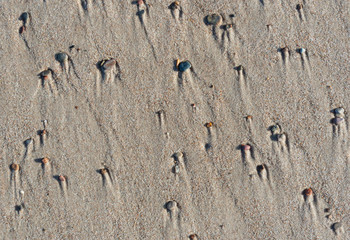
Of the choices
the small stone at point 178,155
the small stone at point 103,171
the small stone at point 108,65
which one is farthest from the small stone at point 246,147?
the small stone at point 108,65

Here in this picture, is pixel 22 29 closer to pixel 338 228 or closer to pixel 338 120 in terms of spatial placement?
pixel 338 120

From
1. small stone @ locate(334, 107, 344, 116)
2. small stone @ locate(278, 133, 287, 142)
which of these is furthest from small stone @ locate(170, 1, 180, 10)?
small stone @ locate(334, 107, 344, 116)

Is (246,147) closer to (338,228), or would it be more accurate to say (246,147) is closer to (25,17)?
(338,228)

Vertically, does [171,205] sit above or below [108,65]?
below

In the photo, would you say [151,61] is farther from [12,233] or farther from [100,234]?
[12,233]

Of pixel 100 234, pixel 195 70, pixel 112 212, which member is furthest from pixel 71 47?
pixel 100 234

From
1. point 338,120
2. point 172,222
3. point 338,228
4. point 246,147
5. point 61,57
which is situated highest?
point 61,57

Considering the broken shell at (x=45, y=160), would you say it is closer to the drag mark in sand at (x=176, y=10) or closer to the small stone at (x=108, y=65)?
the small stone at (x=108, y=65)

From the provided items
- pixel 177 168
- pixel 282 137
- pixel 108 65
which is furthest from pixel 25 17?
pixel 282 137

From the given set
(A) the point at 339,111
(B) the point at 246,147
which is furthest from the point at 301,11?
(B) the point at 246,147
